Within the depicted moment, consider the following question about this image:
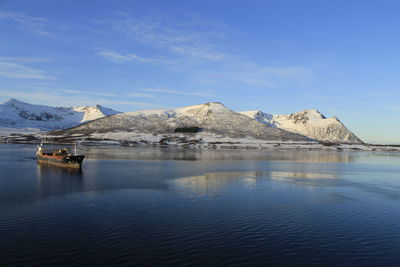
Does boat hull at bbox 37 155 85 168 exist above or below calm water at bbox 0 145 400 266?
above

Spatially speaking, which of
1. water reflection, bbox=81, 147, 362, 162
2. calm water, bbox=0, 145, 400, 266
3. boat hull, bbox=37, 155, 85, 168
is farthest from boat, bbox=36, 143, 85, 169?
calm water, bbox=0, 145, 400, 266

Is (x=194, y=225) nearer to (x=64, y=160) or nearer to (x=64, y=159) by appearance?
(x=64, y=160)

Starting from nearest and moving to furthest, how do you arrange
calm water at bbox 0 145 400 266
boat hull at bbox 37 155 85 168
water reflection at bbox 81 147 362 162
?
calm water at bbox 0 145 400 266, boat hull at bbox 37 155 85 168, water reflection at bbox 81 147 362 162

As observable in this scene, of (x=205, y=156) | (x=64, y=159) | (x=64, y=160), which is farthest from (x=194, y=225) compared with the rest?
(x=205, y=156)

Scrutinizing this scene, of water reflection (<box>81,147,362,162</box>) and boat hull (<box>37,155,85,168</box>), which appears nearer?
boat hull (<box>37,155,85,168</box>)

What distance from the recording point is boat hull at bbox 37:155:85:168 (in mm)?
76500

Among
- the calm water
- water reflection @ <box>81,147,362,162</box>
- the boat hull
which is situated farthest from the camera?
water reflection @ <box>81,147,362,162</box>

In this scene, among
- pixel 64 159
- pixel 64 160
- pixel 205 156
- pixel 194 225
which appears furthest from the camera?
pixel 205 156

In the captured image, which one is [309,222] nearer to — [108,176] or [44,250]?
[44,250]

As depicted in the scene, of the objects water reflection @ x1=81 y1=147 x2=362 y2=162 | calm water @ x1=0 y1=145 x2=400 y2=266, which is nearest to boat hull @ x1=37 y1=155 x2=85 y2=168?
water reflection @ x1=81 y1=147 x2=362 y2=162

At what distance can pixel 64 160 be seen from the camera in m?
81.6

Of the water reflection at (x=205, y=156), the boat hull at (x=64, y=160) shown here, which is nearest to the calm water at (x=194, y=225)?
the boat hull at (x=64, y=160)

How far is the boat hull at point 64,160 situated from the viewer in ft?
251

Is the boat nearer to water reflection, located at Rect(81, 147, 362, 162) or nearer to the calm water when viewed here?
water reflection, located at Rect(81, 147, 362, 162)
